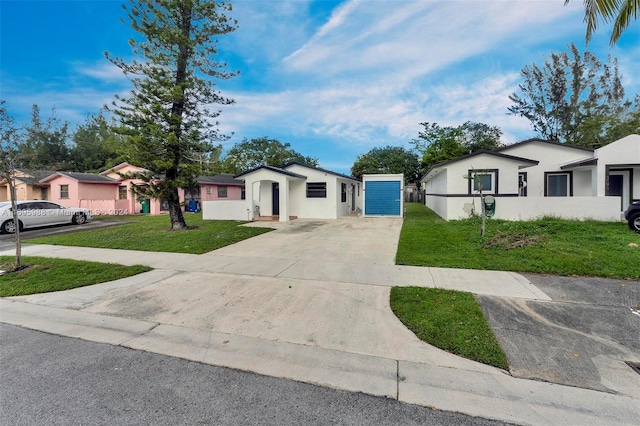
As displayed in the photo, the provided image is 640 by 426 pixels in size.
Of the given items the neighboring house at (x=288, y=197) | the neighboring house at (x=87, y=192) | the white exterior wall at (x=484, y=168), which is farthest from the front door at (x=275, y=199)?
the neighboring house at (x=87, y=192)

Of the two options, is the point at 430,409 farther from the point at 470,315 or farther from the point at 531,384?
the point at 470,315

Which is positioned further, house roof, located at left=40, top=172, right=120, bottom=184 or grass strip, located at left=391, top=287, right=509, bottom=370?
house roof, located at left=40, top=172, right=120, bottom=184

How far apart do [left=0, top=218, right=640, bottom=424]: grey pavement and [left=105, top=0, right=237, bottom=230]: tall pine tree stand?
5.71 m

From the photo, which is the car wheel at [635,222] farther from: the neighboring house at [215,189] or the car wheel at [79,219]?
the car wheel at [79,219]

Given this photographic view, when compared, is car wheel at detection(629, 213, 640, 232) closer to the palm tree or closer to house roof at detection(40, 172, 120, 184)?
→ the palm tree

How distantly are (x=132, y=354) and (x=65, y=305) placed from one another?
2402mm

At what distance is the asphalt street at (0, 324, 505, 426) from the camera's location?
2127 mm

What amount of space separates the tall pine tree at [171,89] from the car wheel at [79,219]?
21.3 feet

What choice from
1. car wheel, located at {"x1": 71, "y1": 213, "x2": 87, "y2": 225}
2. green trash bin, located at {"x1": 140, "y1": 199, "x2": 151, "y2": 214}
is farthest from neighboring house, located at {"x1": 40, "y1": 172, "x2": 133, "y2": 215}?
car wheel, located at {"x1": 71, "y1": 213, "x2": 87, "y2": 225}

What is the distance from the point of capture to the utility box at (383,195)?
17.6 meters

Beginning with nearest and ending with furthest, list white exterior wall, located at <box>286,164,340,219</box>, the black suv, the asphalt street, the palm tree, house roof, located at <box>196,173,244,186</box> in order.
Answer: the asphalt street, the palm tree, the black suv, white exterior wall, located at <box>286,164,340,219</box>, house roof, located at <box>196,173,244,186</box>

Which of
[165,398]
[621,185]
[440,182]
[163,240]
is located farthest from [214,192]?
[621,185]

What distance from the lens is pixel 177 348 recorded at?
10.5 feet

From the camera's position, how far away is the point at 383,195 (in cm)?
1786
